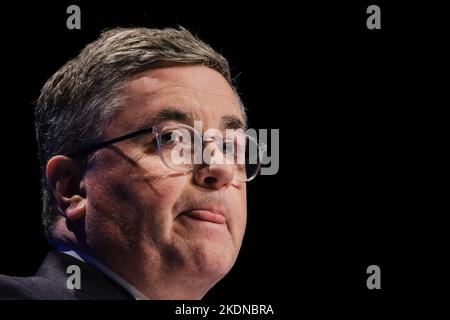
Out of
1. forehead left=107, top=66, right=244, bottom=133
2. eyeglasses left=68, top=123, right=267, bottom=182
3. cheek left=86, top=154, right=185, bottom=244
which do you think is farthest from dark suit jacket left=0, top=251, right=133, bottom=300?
forehead left=107, top=66, right=244, bottom=133

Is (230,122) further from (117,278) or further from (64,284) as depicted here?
(64,284)

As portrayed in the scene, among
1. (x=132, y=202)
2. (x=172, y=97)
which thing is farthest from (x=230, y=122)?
(x=132, y=202)

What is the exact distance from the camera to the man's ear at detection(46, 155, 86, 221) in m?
2.31

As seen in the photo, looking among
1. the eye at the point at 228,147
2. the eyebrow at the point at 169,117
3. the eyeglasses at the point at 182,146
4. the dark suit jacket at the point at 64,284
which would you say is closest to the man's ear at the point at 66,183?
the eyeglasses at the point at 182,146

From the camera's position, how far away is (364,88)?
3139 mm

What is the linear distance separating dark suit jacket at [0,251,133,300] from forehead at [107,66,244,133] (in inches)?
19.6

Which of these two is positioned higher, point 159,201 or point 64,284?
point 159,201

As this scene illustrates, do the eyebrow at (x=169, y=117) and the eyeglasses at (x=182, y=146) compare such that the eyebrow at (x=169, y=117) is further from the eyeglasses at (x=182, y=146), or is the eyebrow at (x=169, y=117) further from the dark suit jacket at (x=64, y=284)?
the dark suit jacket at (x=64, y=284)

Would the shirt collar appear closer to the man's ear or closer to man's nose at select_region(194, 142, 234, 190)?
the man's ear

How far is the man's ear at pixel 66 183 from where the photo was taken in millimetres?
2307

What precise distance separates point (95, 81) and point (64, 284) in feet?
2.47

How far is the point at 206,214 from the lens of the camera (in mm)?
2205

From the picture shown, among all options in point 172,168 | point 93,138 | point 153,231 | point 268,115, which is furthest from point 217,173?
point 268,115

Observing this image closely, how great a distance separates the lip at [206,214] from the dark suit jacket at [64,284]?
340 millimetres
